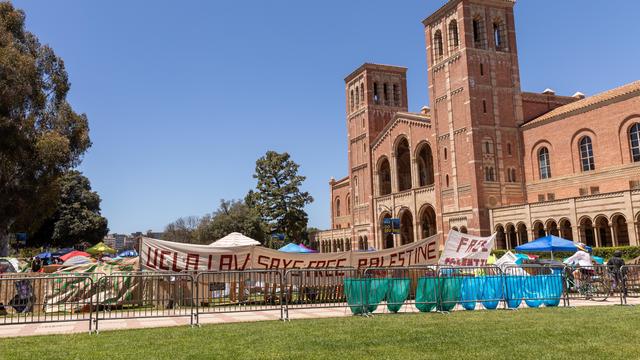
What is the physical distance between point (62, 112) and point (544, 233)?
32.6m

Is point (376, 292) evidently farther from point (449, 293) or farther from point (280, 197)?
point (280, 197)

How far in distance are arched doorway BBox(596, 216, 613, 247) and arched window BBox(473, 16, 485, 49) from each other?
18360 millimetres

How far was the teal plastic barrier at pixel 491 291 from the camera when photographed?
13.6m

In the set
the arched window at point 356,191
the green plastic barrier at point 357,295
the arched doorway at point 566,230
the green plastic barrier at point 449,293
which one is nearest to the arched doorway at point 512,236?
the arched doorway at point 566,230

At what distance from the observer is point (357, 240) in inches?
2295

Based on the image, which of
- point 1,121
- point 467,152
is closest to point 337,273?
point 1,121

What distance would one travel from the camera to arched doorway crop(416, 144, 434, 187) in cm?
5162

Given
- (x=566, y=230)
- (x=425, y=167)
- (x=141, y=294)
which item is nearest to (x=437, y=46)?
(x=425, y=167)

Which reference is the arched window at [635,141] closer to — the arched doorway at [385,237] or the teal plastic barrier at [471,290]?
the arched doorway at [385,237]

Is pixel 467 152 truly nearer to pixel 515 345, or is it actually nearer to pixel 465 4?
pixel 465 4

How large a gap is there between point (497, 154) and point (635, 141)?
1018 centimetres

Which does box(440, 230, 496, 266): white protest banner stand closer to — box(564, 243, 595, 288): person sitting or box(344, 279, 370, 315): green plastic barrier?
box(564, 243, 595, 288): person sitting

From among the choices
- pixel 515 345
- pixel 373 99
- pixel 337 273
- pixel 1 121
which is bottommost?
pixel 515 345

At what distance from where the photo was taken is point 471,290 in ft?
44.4
